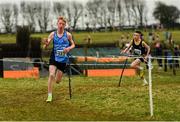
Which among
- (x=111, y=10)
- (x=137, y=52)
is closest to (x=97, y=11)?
(x=111, y=10)

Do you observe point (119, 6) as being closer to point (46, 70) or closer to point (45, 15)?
point (45, 15)

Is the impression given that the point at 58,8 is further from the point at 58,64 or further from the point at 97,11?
the point at 58,64

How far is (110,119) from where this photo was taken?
1054 cm

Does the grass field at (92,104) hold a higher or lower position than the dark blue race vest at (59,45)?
lower

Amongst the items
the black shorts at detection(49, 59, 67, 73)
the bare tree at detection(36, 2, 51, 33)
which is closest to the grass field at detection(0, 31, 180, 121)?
the black shorts at detection(49, 59, 67, 73)

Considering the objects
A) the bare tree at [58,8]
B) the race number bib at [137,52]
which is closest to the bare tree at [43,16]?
the bare tree at [58,8]

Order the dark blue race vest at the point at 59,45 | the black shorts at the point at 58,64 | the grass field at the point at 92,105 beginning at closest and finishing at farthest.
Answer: the grass field at the point at 92,105, the dark blue race vest at the point at 59,45, the black shorts at the point at 58,64

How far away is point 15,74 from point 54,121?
1510 centimetres

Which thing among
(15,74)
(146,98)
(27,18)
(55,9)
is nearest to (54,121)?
(146,98)

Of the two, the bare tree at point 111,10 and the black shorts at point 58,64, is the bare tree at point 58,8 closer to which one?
the bare tree at point 111,10

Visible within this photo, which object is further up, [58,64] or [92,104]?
[58,64]

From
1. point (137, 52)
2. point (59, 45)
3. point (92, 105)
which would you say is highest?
point (59, 45)

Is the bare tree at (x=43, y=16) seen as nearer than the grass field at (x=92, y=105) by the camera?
No

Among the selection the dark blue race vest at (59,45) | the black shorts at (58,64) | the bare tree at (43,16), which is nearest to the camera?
the dark blue race vest at (59,45)
